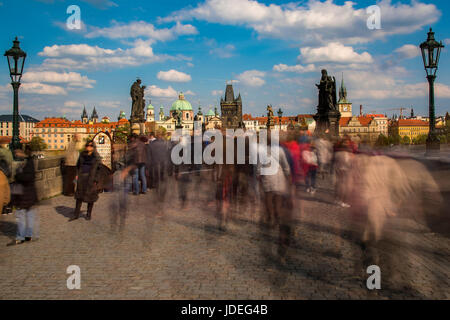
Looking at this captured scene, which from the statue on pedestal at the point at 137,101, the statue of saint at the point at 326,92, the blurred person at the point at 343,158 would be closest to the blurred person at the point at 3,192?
the blurred person at the point at 343,158

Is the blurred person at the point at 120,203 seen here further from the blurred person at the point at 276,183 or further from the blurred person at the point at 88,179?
the blurred person at the point at 276,183

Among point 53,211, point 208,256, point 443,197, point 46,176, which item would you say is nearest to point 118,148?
point 46,176

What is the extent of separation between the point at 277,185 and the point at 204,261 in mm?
1628

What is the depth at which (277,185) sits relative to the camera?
19.6 ft

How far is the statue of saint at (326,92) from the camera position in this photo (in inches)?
802

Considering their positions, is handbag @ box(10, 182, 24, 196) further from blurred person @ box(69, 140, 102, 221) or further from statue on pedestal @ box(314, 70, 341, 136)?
statue on pedestal @ box(314, 70, 341, 136)

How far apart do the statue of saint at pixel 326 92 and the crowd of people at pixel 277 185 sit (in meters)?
6.76

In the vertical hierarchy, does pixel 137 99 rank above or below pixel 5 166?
above

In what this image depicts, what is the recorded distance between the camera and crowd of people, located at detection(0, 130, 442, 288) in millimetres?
5383

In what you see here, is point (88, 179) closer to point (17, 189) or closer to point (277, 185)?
point (17, 189)

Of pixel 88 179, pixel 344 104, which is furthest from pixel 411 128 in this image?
pixel 88 179

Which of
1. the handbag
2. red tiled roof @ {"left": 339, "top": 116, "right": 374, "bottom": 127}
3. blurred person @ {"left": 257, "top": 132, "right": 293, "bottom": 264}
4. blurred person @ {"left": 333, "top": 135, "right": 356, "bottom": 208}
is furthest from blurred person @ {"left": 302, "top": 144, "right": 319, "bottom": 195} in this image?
red tiled roof @ {"left": 339, "top": 116, "right": 374, "bottom": 127}

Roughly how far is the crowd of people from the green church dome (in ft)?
Answer: 569

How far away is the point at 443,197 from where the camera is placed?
6.14 meters
